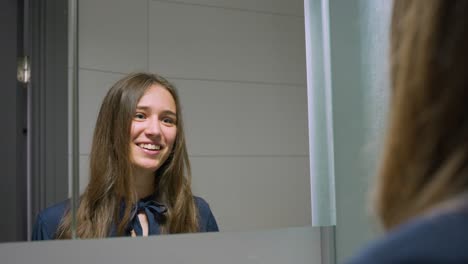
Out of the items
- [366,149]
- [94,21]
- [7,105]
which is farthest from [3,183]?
[366,149]

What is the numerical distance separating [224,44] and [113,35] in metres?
0.25

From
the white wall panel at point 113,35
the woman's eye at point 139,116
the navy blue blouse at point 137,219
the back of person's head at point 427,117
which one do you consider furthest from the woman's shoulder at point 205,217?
the back of person's head at point 427,117

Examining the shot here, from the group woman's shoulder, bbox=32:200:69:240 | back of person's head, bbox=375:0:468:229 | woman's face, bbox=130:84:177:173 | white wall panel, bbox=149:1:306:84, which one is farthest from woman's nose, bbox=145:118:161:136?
back of person's head, bbox=375:0:468:229

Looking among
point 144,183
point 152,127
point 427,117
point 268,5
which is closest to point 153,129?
point 152,127

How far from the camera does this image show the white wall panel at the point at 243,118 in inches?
42.5

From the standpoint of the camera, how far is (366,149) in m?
1.16

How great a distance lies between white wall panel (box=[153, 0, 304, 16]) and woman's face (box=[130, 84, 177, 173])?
0.78ft

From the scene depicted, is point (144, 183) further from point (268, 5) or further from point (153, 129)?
point (268, 5)

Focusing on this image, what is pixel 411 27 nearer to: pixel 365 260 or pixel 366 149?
pixel 365 260

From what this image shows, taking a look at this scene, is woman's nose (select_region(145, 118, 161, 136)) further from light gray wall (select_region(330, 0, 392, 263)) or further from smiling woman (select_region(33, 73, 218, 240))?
light gray wall (select_region(330, 0, 392, 263))

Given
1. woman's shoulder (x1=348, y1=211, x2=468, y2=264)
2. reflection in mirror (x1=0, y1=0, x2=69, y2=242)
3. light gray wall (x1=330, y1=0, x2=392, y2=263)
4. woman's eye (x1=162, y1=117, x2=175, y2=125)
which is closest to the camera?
woman's shoulder (x1=348, y1=211, x2=468, y2=264)

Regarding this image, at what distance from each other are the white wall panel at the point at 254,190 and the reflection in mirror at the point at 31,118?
288mm

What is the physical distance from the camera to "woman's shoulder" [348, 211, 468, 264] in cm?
25

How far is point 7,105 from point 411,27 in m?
0.84
